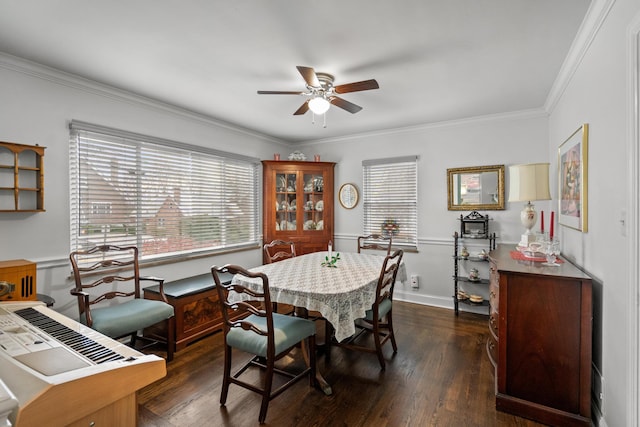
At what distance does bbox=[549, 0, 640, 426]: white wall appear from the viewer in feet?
4.83

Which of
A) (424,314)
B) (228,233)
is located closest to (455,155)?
(424,314)

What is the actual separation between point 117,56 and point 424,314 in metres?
4.02

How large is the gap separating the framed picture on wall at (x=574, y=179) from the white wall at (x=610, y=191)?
57mm

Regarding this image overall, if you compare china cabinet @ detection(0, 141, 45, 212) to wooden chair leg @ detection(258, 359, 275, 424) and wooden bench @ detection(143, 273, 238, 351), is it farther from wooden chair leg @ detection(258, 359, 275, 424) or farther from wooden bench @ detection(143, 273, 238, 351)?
wooden chair leg @ detection(258, 359, 275, 424)

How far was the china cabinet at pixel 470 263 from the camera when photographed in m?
3.72

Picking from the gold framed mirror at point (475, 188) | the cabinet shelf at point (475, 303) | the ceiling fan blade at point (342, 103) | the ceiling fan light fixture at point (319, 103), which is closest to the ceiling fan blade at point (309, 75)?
the ceiling fan light fixture at point (319, 103)

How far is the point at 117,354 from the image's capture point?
1010 millimetres

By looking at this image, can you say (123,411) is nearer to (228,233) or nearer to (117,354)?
(117,354)

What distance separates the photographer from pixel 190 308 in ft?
9.82

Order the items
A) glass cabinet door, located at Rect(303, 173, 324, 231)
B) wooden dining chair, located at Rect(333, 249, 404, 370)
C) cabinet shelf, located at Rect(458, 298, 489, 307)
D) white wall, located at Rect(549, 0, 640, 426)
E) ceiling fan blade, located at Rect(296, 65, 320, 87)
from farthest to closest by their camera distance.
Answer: glass cabinet door, located at Rect(303, 173, 324, 231) → cabinet shelf, located at Rect(458, 298, 489, 307) → wooden dining chair, located at Rect(333, 249, 404, 370) → ceiling fan blade, located at Rect(296, 65, 320, 87) → white wall, located at Rect(549, 0, 640, 426)

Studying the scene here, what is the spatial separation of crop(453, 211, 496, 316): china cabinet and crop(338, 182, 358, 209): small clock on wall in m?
1.54

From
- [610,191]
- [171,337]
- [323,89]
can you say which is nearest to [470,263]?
[610,191]

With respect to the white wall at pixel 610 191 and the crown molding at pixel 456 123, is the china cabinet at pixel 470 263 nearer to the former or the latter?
the crown molding at pixel 456 123

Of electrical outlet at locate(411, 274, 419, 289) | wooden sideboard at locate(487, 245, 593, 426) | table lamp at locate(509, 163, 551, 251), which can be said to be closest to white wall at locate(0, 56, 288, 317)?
wooden sideboard at locate(487, 245, 593, 426)
